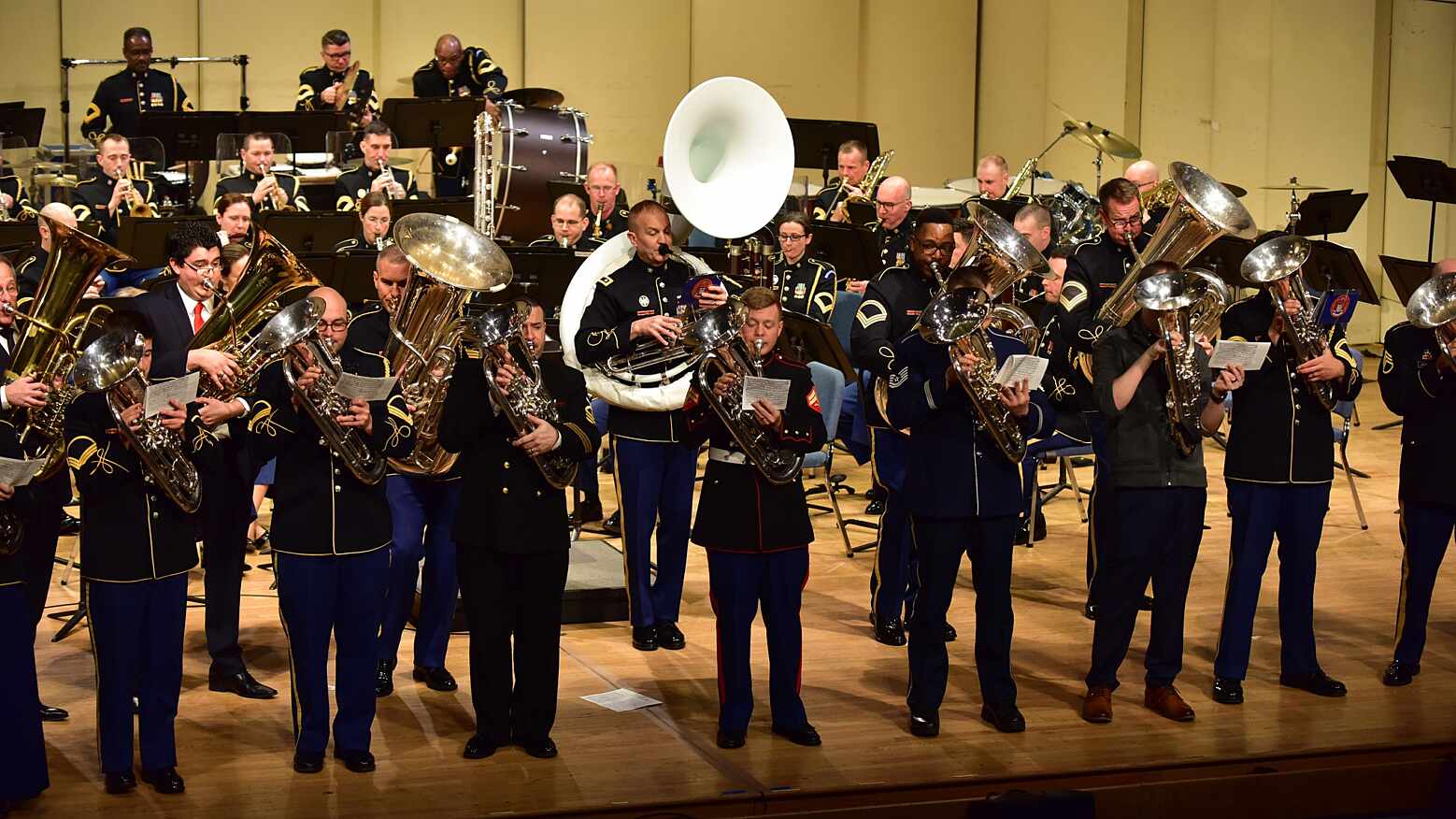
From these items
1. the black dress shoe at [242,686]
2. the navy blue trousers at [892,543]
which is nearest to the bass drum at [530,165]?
the navy blue trousers at [892,543]

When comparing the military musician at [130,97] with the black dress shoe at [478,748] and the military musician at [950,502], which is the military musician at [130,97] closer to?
the black dress shoe at [478,748]

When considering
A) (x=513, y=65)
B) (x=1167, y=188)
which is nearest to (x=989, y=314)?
(x=1167, y=188)

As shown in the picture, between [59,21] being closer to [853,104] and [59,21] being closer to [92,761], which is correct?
[853,104]

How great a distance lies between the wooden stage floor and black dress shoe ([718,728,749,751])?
1.2 inches

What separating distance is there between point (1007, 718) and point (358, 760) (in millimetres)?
2191

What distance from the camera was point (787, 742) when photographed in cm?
557

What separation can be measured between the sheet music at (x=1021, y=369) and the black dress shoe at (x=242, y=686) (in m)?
2.87

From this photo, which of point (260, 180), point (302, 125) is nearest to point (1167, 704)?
point (260, 180)

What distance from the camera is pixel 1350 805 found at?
5.44m

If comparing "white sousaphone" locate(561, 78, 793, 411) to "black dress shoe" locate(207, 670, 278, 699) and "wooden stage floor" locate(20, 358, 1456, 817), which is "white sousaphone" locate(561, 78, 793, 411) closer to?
"wooden stage floor" locate(20, 358, 1456, 817)

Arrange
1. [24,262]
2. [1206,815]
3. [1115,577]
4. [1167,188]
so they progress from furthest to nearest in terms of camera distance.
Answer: [1167,188], [24,262], [1115,577], [1206,815]

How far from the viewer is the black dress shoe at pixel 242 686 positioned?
19.6 ft

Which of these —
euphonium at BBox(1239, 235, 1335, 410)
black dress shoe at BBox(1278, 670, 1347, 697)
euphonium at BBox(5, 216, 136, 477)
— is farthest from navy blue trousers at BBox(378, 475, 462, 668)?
black dress shoe at BBox(1278, 670, 1347, 697)

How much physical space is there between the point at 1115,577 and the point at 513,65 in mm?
9857
